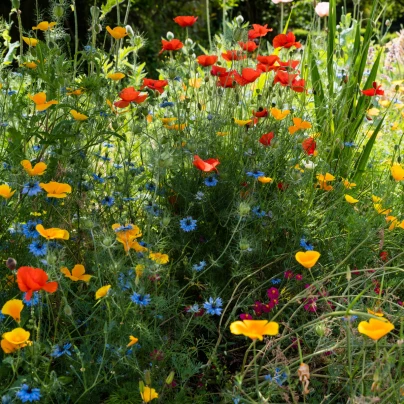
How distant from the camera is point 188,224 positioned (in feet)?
6.75

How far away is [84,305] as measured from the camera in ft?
6.13

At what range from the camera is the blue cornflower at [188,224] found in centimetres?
202

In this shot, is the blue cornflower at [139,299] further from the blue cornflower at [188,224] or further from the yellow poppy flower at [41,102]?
the yellow poppy flower at [41,102]

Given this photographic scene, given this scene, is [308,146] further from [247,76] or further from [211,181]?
[211,181]

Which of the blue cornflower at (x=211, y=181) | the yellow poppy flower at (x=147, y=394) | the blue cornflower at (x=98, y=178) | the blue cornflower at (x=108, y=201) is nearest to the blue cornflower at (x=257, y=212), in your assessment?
the blue cornflower at (x=211, y=181)

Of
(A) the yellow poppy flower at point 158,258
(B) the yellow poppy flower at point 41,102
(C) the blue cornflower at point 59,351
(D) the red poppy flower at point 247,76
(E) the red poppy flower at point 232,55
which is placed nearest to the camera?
(C) the blue cornflower at point 59,351

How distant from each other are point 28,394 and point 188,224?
77 cm

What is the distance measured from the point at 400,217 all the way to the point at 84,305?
1.30 m

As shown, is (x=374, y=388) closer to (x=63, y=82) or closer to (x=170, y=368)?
(x=170, y=368)

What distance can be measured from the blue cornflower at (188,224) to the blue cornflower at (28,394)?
0.72 meters

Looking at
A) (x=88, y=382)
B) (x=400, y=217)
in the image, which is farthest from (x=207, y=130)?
(x=88, y=382)

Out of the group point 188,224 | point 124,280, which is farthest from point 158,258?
point 188,224

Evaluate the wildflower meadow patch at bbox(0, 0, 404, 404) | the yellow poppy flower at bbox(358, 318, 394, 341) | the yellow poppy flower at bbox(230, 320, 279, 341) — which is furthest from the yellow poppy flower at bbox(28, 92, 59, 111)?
the yellow poppy flower at bbox(358, 318, 394, 341)

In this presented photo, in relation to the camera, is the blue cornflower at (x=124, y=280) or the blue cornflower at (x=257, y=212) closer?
the blue cornflower at (x=124, y=280)
